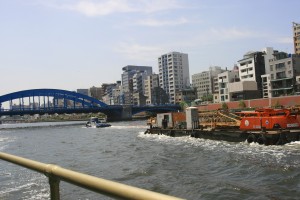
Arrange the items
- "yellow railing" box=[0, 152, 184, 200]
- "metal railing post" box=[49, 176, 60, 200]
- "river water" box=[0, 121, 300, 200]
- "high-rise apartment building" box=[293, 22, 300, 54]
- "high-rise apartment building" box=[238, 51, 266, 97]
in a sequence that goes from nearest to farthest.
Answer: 1. "yellow railing" box=[0, 152, 184, 200]
2. "metal railing post" box=[49, 176, 60, 200]
3. "river water" box=[0, 121, 300, 200]
4. "high-rise apartment building" box=[238, 51, 266, 97]
5. "high-rise apartment building" box=[293, 22, 300, 54]

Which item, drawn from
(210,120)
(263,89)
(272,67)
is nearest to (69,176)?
(210,120)

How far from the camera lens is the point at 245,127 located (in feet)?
137

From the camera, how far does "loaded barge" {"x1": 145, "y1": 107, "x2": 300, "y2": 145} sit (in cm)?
3491

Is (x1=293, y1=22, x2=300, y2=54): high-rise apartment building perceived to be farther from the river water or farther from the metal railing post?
the metal railing post

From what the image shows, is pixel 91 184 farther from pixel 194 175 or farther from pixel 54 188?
pixel 194 175

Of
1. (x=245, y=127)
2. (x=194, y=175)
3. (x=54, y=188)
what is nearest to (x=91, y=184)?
(x=54, y=188)

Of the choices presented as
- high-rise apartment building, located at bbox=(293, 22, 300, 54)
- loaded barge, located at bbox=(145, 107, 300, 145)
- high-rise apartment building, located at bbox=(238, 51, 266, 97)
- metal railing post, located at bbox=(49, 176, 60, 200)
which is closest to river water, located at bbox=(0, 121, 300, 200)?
loaded barge, located at bbox=(145, 107, 300, 145)

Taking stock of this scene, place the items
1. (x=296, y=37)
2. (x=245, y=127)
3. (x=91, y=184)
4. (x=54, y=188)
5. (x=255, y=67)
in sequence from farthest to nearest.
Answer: (x=296, y=37)
(x=255, y=67)
(x=245, y=127)
(x=54, y=188)
(x=91, y=184)

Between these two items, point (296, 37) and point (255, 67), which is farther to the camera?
point (296, 37)

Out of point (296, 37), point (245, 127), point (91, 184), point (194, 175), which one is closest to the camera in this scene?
point (91, 184)

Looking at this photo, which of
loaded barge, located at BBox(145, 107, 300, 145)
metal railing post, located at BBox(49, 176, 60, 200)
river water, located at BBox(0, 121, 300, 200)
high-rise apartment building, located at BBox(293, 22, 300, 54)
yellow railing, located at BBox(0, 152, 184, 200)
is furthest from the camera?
high-rise apartment building, located at BBox(293, 22, 300, 54)

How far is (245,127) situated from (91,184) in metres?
40.7

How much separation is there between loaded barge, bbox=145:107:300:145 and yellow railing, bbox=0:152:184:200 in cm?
3334

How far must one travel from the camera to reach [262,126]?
38.9 meters
